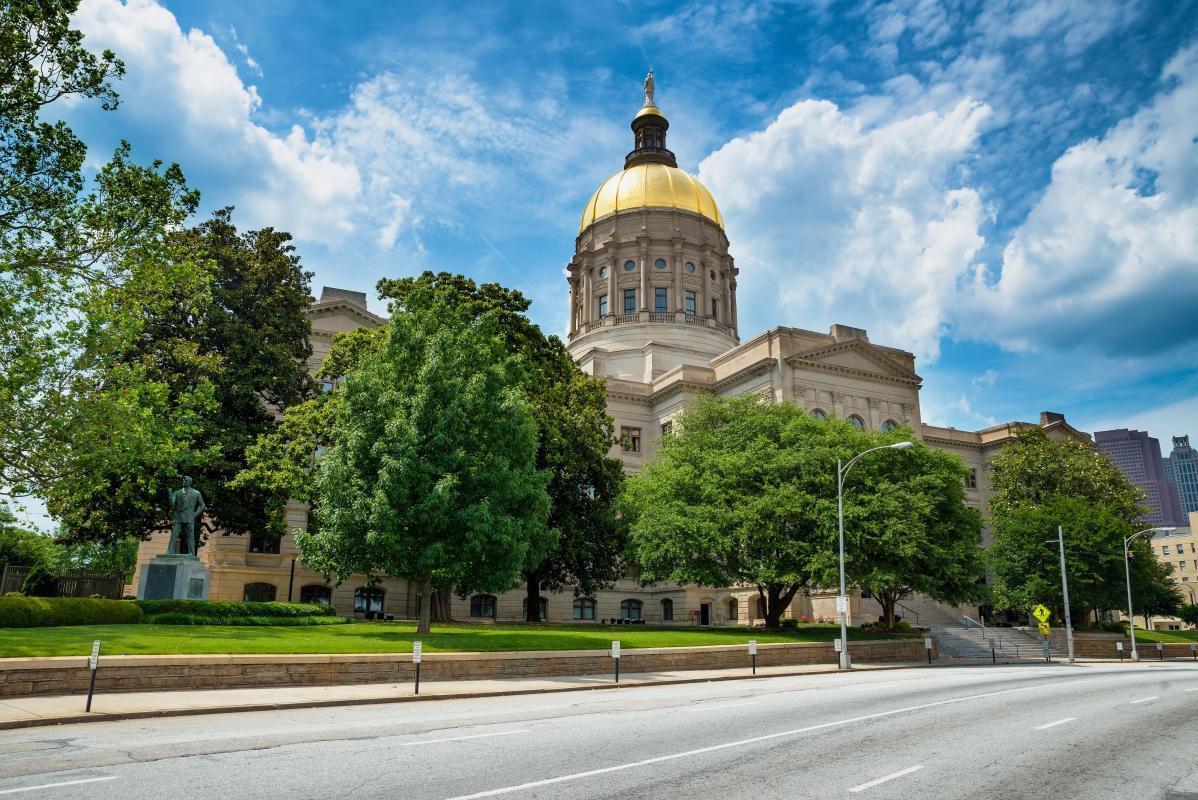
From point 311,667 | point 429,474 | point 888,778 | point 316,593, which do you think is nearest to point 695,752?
point 888,778

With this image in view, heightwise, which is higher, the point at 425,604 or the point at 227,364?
the point at 227,364

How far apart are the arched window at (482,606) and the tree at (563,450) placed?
7625 mm

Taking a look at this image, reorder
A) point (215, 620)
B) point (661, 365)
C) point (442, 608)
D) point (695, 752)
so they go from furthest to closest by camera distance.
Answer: point (661, 365)
point (442, 608)
point (215, 620)
point (695, 752)

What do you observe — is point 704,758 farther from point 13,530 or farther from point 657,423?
point 13,530

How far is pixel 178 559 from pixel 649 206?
58.3m

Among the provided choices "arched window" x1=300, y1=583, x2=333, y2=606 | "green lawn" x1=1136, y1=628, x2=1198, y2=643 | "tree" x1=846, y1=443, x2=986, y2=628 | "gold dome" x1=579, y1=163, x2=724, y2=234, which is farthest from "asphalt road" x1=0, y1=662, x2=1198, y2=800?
"gold dome" x1=579, y1=163, x2=724, y2=234

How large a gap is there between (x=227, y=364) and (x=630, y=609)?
3229 cm

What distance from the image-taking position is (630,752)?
11.2 meters

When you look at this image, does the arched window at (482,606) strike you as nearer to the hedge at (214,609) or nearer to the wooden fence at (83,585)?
the wooden fence at (83,585)

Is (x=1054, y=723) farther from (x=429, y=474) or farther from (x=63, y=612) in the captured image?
(x=63, y=612)

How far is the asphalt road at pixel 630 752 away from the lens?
907 centimetres

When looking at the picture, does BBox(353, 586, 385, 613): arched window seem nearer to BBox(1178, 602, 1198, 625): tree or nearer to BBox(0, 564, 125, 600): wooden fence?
BBox(0, 564, 125, 600): wooden fence

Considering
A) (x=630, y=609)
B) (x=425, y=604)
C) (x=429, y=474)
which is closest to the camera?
(x=429, y=474)

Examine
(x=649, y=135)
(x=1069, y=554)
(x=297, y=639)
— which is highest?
(x=649, y=135)
